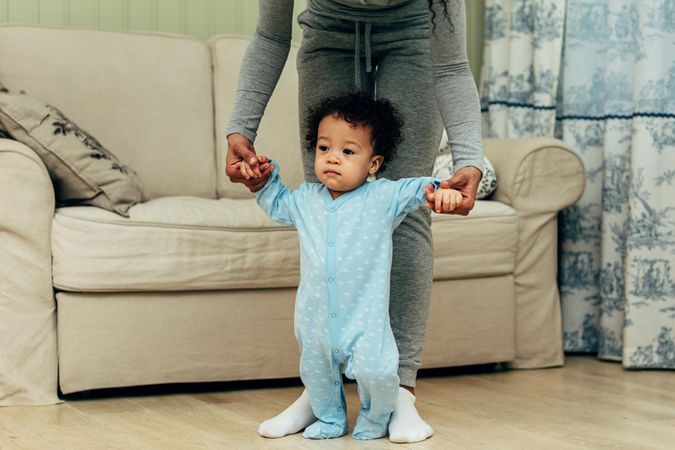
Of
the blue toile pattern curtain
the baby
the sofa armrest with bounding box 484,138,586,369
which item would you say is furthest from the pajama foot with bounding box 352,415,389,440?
the blue toile pattern curtain

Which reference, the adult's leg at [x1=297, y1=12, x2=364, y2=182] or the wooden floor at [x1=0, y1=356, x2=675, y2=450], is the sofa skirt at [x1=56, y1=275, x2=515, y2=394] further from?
the adult's leg at [x1=297, y1=12, x2=364, y2=182]

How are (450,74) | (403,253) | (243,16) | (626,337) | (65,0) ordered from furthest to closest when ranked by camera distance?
1. (243,16)
2. (65,0)
3. (626,337)
4. (403,253)
5. (450,74)

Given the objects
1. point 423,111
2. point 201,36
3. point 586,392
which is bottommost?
point 586,392

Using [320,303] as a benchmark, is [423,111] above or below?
above

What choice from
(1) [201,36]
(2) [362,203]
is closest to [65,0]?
(1) [201,36]

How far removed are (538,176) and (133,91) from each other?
1131mm

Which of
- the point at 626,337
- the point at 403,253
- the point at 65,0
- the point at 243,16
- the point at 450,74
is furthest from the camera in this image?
the point at 243,16

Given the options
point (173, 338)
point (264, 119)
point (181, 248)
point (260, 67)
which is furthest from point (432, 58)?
point (264, 119)

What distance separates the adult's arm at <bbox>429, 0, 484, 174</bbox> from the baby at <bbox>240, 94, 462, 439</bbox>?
3.6 inches

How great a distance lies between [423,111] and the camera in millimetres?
1732

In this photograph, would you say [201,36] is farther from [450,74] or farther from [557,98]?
[450,74]

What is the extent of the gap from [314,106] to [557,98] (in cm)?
140

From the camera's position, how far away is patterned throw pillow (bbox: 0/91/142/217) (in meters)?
2.10

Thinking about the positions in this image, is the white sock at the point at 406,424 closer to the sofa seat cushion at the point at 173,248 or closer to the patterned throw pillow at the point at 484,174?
the sofa seat cushion at the point at 173,248
